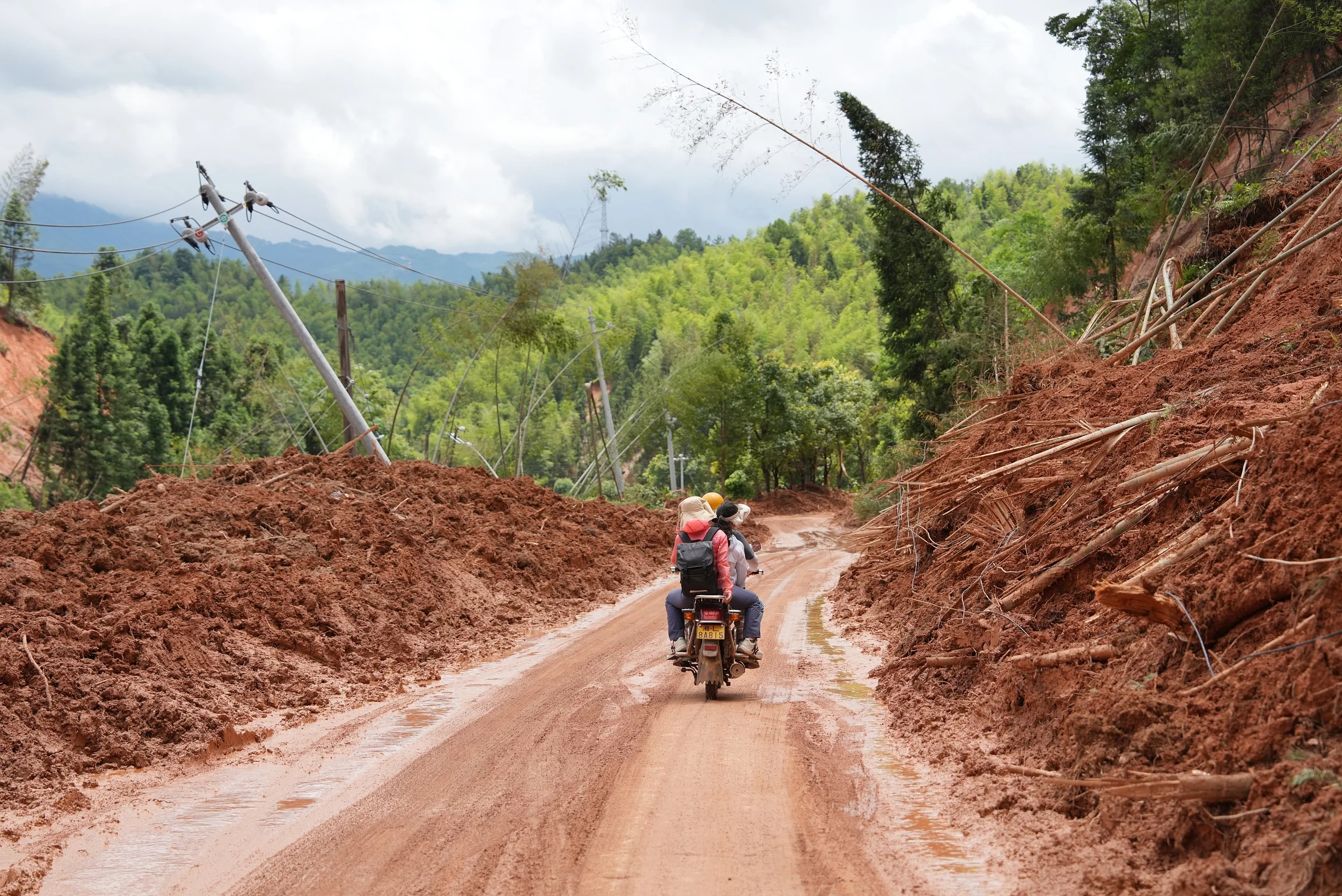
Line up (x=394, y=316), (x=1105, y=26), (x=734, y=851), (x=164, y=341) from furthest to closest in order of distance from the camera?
(x=394, y=316), (x=164, y=341), (x=1105, y=26), (x=734, y=851)

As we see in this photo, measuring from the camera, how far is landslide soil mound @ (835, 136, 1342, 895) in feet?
12.8

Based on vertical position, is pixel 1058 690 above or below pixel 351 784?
above

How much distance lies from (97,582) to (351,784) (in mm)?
5104

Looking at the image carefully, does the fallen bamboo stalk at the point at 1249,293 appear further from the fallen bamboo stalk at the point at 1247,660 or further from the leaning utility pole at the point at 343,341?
the leaning utility pole at the point at 343,341

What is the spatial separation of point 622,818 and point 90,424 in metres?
46.1

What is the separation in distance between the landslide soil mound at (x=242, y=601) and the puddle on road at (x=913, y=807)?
4.77 metres

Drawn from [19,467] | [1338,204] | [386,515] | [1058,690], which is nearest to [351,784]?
[1058,690]

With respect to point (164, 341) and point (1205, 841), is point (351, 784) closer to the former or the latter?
point (1205, 841)

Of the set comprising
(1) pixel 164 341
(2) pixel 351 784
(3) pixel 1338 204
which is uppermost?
(1) pixel 164 341

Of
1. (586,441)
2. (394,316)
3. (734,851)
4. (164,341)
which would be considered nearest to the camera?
(734,851)

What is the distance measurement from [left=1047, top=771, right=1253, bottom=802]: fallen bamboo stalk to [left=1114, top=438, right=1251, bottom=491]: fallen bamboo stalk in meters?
2.73

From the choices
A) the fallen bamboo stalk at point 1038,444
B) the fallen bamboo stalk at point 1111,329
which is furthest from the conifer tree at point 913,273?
the fallen bamboo stalk at point 1038,444

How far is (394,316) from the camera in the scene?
430ft

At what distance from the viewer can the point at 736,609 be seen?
30.0 ft
